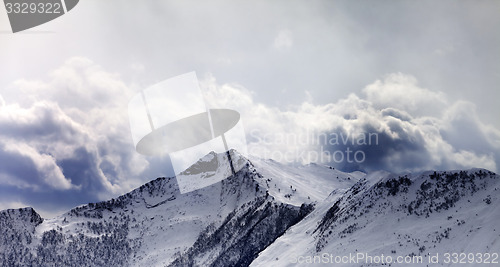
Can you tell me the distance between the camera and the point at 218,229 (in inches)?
7037

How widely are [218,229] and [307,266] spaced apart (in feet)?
394

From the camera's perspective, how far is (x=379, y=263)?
5212cm

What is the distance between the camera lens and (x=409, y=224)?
6081cm

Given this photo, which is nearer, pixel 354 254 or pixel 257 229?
pixel 354 254

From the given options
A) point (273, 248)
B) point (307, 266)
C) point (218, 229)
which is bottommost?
point (218, 229)

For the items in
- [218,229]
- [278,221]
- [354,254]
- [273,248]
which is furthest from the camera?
[218,229]

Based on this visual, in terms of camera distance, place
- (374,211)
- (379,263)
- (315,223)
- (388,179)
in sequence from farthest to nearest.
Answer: (315,223) < (388,179) < (374,211) < (379,263)

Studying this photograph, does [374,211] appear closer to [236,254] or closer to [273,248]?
[273,248]

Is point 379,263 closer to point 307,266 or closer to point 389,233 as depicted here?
point 389,233

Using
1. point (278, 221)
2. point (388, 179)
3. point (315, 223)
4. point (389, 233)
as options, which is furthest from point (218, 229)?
point (389, 233)

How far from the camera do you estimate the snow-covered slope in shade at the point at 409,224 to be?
49.8 metres

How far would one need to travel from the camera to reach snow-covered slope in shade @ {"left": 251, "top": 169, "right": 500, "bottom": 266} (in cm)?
4978

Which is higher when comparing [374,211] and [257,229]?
[374,211]

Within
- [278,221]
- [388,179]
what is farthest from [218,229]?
[388,179]
